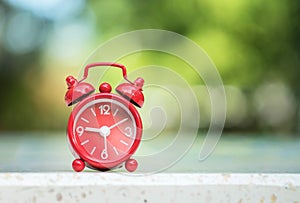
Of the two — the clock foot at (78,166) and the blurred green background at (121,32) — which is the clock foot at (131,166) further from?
the blurred green background at (121,32)

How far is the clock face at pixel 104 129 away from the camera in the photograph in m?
0.73

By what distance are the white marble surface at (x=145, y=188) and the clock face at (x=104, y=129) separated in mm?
66

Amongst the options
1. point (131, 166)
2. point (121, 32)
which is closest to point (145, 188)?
point (131, 166)

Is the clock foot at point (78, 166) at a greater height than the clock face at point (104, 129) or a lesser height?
lesser

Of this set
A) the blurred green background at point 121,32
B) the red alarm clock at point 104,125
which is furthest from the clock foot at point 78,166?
the blurred green background at point 121,32

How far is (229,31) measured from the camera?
15.8ft

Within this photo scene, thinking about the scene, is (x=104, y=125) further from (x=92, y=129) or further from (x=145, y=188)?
(x=145, y=188)

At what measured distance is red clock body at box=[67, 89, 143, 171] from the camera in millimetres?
727

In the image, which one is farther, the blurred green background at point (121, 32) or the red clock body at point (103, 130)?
Answer: the blurred green background at point (121, 32)

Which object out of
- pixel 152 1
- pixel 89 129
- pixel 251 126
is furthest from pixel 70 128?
pixel 152 1

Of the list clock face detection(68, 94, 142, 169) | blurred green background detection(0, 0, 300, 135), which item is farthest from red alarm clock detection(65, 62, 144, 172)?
blurred green background detection(0, 0, 300, 135)

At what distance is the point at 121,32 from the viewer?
4.82m

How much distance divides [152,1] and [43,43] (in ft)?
3.70

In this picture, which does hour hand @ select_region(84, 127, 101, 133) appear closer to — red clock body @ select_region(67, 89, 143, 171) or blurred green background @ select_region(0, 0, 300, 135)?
red clock body @ select_region(67, 89, 143, 171)
